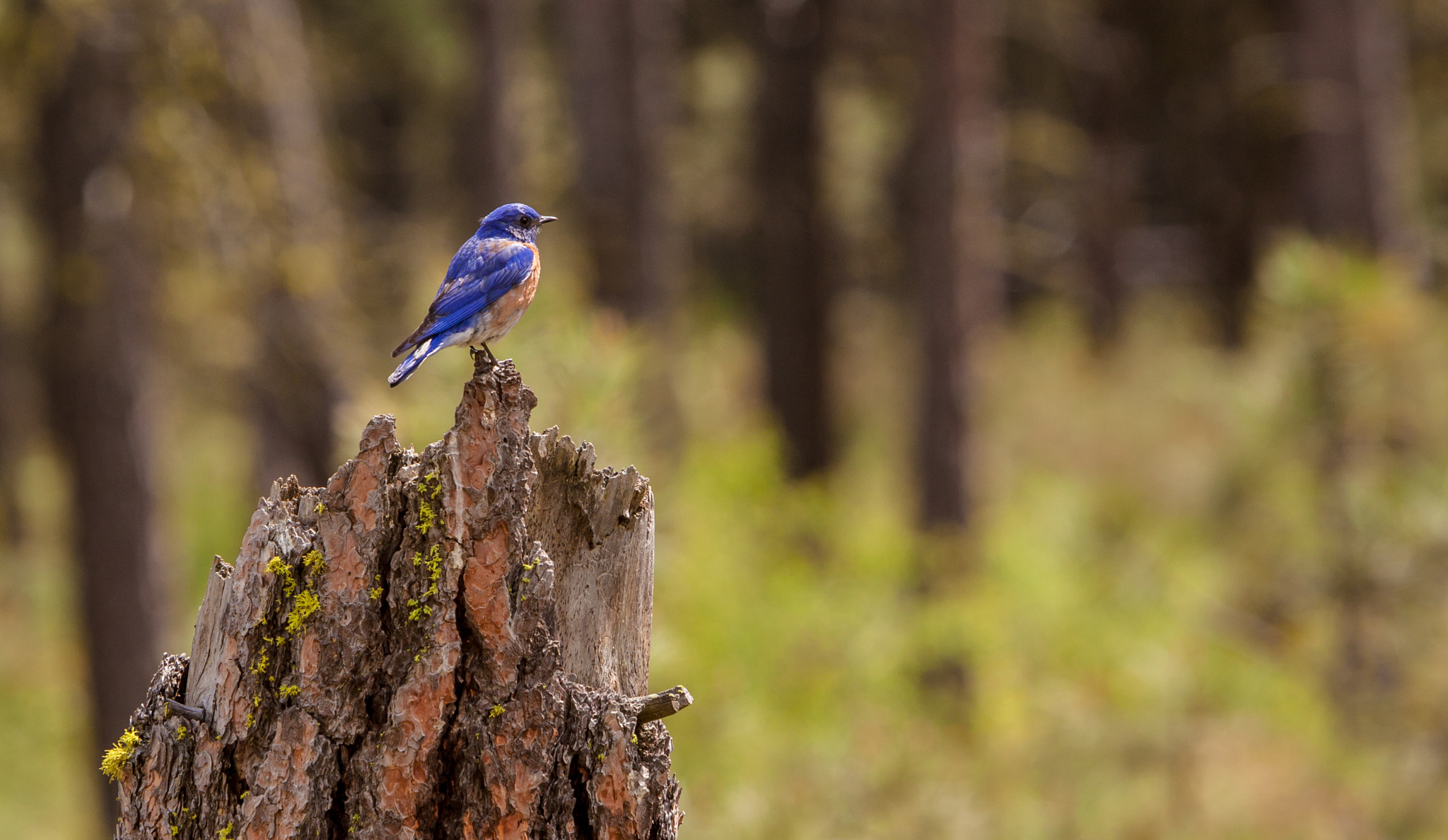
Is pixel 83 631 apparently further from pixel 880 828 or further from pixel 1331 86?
pixel 1331 86

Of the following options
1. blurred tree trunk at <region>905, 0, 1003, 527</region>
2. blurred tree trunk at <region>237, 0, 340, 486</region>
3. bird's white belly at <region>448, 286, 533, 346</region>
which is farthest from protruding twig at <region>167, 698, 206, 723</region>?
blurred tree trunk at <region>905, 0, 1003, 527</region>

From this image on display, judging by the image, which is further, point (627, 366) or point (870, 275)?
point (870, 275)

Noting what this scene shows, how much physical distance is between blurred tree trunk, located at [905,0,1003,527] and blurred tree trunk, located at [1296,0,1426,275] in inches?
110

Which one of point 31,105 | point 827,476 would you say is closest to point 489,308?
point 31,105

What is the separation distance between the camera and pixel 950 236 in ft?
32.2

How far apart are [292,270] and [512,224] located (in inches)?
192

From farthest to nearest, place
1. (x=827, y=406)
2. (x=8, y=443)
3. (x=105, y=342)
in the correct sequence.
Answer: (x=8, y=443) → (x=827, y=406) → (x=105, y=342)

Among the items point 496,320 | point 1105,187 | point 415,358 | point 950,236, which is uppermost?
point 1105,187

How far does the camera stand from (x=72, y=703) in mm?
13047

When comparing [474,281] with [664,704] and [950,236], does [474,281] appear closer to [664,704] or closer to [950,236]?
[664,704]

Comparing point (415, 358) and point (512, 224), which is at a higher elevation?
point (512, 224)

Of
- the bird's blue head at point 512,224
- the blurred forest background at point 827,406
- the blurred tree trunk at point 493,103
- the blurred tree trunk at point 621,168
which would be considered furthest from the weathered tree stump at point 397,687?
the blurred tree trunk at point 621,168

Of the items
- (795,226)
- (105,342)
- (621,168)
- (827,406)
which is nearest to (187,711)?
(105,342)

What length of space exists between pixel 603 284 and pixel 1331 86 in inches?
254
